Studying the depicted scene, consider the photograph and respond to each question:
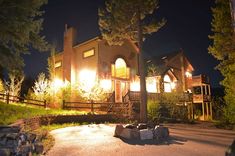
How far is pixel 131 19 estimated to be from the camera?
67.1ft

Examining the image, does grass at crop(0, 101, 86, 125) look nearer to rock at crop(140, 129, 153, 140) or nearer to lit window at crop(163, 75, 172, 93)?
rock at crop(140, 129, 153, 140)

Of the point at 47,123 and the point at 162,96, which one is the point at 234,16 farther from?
the point at 162,96

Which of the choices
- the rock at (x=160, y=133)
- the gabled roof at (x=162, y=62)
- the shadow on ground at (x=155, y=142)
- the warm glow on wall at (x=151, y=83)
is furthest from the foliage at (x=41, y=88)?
the rock at (x=160, y=133)

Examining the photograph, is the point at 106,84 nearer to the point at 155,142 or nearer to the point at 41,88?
the point at 41,88

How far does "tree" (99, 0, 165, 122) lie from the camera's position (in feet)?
64.6

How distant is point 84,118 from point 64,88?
402 inches

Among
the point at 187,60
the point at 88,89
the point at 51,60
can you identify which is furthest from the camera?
the point at 187,60

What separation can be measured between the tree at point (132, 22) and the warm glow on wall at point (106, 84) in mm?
7409

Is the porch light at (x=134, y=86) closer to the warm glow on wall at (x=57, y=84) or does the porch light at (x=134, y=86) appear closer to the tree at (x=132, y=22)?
the warm glow on wall at (x=57, y=84)

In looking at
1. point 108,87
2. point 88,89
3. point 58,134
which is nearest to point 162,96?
point 108,87

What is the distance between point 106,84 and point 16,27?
1926 cm

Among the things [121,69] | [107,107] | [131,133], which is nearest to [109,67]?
[121,69]

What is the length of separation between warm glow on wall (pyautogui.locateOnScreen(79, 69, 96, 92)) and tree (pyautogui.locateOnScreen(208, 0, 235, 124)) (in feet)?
41.4

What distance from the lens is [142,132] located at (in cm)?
1162
